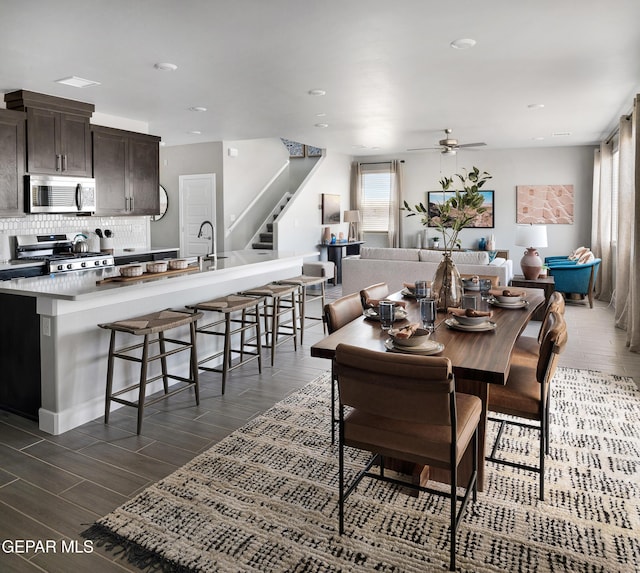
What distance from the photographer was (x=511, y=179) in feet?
34.1

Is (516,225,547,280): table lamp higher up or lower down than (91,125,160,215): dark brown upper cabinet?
lower down

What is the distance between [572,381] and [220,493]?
3091mm

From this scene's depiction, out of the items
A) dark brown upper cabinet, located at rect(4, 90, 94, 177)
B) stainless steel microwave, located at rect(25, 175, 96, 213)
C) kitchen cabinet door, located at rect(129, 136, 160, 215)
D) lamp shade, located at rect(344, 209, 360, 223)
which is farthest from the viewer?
lamp shade, located at rect(344, 209, 360, 223)

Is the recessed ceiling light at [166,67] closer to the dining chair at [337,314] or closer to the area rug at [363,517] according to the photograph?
the dining chair at [337,314]

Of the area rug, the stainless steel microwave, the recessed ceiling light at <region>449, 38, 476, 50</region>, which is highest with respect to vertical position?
the recessed ceiling light at <region>449, 38, 476, 50</region>

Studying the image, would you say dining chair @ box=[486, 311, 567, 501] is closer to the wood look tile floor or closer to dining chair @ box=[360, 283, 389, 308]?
dining chair @ box=[360, 283, 389, 308]

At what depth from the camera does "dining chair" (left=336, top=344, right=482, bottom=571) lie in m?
1.78

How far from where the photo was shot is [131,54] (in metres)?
4.02

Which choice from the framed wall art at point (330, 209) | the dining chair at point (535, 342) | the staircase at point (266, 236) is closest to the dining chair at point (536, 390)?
the dining chair at point (535, 342)

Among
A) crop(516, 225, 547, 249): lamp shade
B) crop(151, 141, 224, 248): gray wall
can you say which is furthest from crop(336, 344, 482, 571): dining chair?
crop(151, 141, 224, 248): gray wall

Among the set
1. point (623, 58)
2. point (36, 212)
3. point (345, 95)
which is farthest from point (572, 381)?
point (36, 212)

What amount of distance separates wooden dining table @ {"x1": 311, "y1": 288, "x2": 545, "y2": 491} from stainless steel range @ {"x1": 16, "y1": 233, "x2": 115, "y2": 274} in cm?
422

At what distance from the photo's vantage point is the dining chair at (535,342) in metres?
2.75

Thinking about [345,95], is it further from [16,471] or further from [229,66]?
[16,471]
